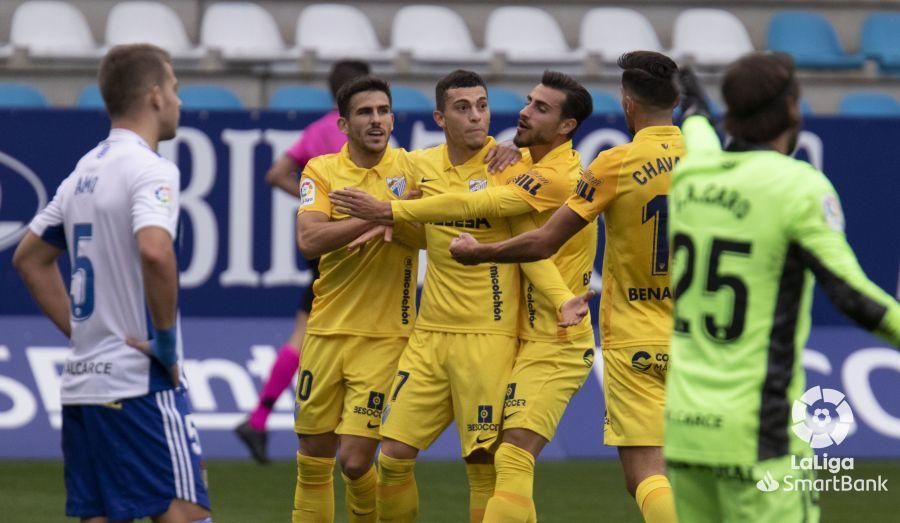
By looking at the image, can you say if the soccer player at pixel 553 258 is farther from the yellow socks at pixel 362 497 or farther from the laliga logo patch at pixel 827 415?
the laliga logo patch at pixel 827 415

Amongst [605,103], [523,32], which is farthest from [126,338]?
[523,32]

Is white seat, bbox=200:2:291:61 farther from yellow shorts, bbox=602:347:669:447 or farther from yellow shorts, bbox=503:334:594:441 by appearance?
yellow shorts, bbox=602:347:669:447

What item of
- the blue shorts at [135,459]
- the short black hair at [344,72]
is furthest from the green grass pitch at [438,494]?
the blue shorts at [135,459]

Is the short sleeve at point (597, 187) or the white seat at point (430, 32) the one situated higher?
the short sleeve at point (597, 187)

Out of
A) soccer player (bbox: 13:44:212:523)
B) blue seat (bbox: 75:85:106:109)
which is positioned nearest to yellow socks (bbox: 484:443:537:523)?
soccer player (bbox: 13:44:212:523)

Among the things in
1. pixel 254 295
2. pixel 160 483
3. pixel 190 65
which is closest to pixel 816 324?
pixel 254 295

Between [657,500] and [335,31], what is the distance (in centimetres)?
924

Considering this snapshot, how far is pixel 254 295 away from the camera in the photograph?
416 inches

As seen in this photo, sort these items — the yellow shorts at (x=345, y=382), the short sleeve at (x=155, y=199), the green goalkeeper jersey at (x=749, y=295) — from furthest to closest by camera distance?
the yellow shorts at (x=345, y=382)
the short sleeve at (x=155, y=199)
the green goalkeeper jersey at (x=749, y=295)

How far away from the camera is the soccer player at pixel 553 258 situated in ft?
20.8

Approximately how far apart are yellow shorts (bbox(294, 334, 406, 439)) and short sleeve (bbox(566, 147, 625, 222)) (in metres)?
1.39

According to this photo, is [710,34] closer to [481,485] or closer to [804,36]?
[804,36]

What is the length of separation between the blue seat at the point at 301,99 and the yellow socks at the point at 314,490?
20.3ft

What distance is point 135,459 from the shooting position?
482cm
